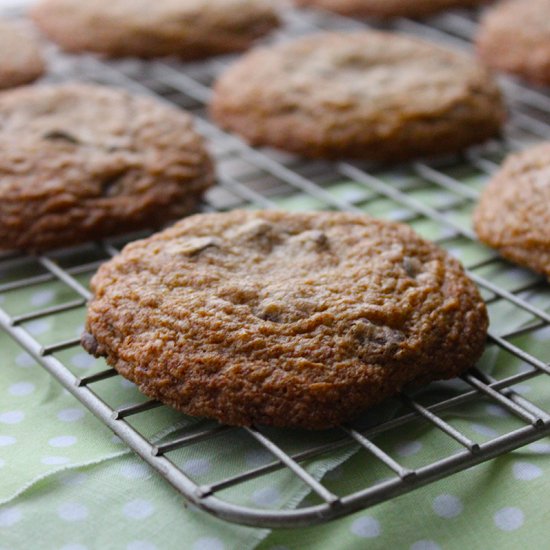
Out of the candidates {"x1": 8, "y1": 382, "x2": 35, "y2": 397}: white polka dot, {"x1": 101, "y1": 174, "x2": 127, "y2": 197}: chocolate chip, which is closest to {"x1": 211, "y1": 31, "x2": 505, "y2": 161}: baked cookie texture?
{"x1": 101, "y1": 174, "x2": 127, "y2": 197}: chocolate chip

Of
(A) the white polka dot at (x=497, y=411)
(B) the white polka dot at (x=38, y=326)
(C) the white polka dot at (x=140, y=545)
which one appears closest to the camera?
(C) the white polka dot at (x=140, y=545)

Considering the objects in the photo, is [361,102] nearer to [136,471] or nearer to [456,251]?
[456,251]

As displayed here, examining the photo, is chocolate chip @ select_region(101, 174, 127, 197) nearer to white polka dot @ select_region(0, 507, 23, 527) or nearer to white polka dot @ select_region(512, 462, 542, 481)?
white polka dot @ select_region(0, 507, 23, 527)

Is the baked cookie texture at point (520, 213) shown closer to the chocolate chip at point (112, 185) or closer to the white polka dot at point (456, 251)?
the white polka dot at point (456, 251)

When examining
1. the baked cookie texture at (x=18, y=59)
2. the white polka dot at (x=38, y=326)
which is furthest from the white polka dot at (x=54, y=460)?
the baked cookie texture at (x=18, y=59)

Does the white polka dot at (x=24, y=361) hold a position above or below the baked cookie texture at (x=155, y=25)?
below

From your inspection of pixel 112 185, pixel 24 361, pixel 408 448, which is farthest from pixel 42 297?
pixel 408 448

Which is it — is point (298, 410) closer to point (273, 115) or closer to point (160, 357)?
point (160, 357)
